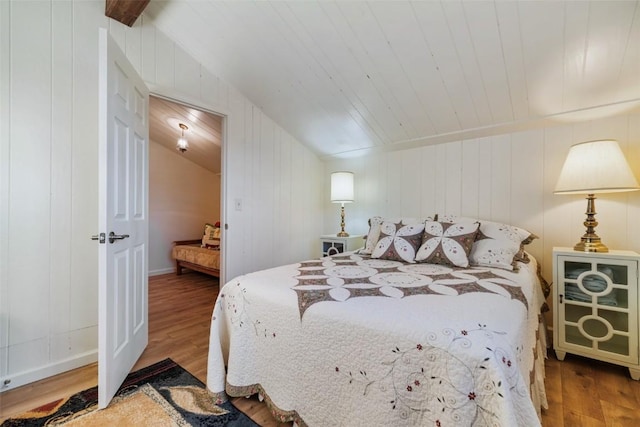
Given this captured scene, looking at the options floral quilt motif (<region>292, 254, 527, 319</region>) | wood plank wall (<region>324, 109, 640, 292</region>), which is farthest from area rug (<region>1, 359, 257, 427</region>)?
wood plank wall (<region>324, 109, 640, 292</region>)

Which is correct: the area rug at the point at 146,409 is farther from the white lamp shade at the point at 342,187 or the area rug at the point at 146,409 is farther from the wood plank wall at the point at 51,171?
the white lamp shade at the point at 342,187

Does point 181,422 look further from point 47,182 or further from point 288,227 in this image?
point 288,227

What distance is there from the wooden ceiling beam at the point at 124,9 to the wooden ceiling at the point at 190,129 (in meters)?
0.65

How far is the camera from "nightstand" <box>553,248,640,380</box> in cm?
167

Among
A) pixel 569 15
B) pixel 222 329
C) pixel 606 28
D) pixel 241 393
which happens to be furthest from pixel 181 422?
pixel 606 28

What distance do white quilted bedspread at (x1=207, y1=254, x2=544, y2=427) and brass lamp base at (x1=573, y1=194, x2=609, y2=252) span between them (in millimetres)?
543

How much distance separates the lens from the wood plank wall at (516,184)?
1979mm

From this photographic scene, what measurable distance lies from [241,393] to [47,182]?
1.78 m

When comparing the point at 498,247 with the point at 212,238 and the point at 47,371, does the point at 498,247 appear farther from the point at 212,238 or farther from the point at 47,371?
the point at 212,238

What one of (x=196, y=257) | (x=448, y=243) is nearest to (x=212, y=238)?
(x=196, y=257)

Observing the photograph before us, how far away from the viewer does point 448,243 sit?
1.92 metres

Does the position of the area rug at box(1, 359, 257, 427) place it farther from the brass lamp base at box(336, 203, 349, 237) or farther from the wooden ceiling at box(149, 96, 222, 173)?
the wooden ceiling at box(149, 96, 222, 173)

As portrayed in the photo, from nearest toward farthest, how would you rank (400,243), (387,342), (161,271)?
(387,342) < (400,243) < (161,271)

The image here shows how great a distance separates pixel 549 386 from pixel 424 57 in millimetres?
2183
